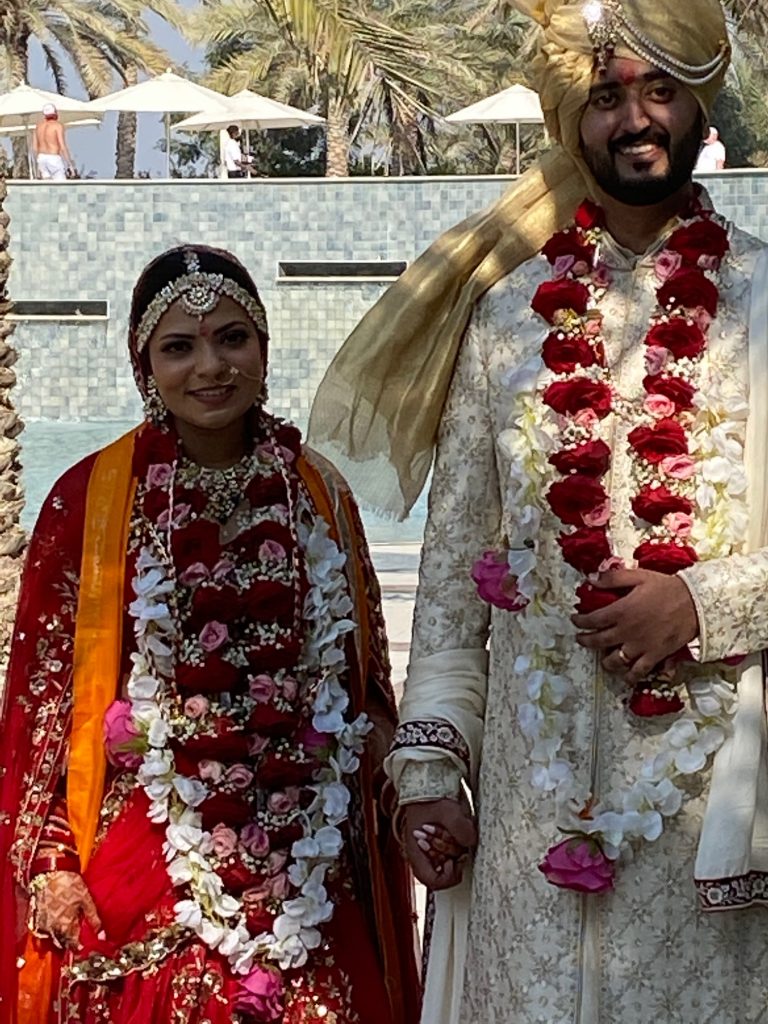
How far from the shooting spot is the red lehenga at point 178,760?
2.79 metres

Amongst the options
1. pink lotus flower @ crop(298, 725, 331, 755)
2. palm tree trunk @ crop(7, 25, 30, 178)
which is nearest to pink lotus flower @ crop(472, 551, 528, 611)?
pink lotus flower @ crop(298, 725, 331, 755)

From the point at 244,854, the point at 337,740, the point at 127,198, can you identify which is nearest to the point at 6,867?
the point at 244,854

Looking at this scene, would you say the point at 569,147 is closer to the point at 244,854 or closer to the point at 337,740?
the point at 337,740

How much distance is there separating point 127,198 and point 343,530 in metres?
14.2

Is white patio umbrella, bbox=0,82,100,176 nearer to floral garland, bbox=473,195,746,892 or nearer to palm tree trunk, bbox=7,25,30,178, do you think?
palm tree trunk, bbox=7,25,30,178

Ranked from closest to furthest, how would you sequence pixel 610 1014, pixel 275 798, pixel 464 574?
pixel 610 1014 < pixel 464 574 < pixel 275 798

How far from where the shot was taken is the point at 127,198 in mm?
16641

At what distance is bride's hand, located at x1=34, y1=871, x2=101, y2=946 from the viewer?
279 cm

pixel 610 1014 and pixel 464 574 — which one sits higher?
pixel 464 574

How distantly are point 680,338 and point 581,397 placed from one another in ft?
0.50

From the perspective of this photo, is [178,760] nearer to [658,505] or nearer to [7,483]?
[658,505]

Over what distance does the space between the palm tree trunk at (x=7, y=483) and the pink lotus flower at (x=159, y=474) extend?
9.88 ft

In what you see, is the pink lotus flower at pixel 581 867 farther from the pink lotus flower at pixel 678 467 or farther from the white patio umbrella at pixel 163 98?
the white patio umbrella at pixel 163 98

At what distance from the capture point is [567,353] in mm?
2396
